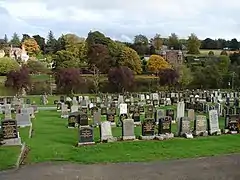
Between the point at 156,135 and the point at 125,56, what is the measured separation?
5374 centimetres

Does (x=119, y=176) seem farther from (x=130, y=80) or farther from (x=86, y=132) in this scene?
(x=130, y=80)

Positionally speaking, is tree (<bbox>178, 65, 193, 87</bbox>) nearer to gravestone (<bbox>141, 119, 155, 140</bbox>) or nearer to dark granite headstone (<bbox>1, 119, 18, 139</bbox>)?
gravestone (<bbox>141, 119, 155, 140</bbox>)

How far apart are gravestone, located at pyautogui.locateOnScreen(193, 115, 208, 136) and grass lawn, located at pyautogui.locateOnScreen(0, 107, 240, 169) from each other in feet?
2.50

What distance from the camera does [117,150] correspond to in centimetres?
1727

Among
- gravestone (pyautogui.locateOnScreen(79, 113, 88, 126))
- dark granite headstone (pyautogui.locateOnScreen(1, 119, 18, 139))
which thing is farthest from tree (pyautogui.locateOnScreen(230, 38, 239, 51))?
dark granite headstone (pyautogui.locateOnScreen(1, 119, 18, 139))

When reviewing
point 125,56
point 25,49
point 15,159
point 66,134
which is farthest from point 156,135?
point 25,49

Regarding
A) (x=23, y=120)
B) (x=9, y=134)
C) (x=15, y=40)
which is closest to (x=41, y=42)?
(x=15, y=40)

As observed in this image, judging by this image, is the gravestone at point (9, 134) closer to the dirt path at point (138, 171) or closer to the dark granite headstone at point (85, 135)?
the dark granite headstone at point (85, 135)

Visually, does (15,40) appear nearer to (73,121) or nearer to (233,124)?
(73,121)

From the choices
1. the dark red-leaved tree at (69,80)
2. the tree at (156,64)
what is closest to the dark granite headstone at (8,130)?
the dark red-leaved tree at (69,80)

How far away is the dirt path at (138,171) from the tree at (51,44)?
317 feet

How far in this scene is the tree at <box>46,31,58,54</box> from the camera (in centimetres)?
11462

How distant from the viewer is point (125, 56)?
72.8 m

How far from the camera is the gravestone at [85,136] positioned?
1827 cm
